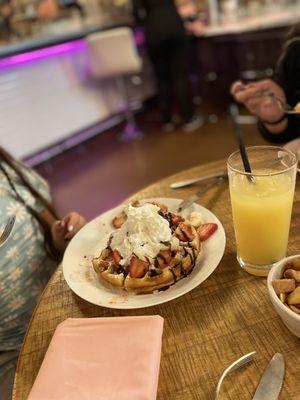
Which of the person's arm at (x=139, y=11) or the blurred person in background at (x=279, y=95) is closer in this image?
the blurred person in background at (x=279, y=95)

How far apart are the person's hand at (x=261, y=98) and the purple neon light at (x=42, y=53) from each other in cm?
305

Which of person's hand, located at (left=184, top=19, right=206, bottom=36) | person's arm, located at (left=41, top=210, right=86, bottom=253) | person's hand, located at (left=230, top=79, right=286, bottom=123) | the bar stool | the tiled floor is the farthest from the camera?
person's hand, located at (left=184, top=19, right=206, bottom=36)

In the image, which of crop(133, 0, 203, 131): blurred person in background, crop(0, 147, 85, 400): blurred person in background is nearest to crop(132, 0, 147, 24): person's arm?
crop(133, 0, 203, 131): blurred person in background

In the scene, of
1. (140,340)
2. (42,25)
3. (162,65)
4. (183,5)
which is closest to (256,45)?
(162,65)

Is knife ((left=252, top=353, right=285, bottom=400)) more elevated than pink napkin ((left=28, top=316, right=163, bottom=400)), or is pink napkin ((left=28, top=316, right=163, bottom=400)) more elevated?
pink napkin ((left=28, top=316, right=163, bottom=400))

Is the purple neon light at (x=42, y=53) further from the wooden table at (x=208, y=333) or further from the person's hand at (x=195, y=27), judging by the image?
the wooden table at (x=208, y=333)

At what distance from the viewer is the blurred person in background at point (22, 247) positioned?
1139 mm

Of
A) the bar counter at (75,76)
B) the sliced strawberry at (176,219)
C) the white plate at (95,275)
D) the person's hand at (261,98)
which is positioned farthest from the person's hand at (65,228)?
the bar counter at (75,76)

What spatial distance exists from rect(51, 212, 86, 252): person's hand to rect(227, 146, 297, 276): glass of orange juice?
1.71 feet

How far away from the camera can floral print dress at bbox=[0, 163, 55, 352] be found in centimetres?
114

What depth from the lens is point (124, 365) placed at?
2.13ft

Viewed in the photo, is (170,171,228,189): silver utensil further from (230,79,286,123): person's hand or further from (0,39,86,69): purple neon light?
(0,39,86,69): purple neon light

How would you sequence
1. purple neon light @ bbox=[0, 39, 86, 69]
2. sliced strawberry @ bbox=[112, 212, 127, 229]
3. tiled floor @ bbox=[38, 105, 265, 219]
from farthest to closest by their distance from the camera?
purple neon light @ bbox=[0, 39, 86, 69], tiled floor @ bbox=[38, 105, 265, 219], sliced strawberry @ bbox=[112, 212, 127, 229]

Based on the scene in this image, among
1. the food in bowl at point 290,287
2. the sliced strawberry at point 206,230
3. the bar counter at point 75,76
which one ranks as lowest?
the bar counter at point 75,76
